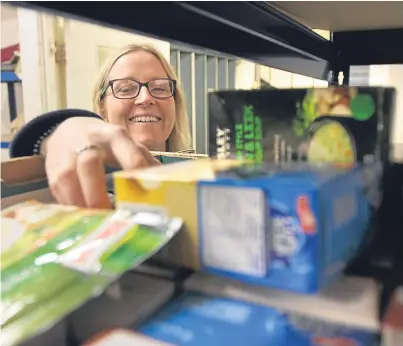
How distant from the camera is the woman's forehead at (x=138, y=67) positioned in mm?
1060

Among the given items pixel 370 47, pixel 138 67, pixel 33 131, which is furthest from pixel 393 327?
pixel 138 67

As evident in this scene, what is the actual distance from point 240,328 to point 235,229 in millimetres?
84

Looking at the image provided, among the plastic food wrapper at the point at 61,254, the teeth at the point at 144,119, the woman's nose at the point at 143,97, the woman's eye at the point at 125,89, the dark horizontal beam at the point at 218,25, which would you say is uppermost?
the dark horizontal beam at the point at 218,25

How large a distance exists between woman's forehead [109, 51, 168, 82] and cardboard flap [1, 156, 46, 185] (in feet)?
1.63

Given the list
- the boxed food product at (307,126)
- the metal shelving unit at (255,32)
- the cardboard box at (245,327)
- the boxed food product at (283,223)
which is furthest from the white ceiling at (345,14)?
the cardboard box at (245,327)

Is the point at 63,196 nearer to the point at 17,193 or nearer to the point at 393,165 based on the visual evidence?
the point at 17,193

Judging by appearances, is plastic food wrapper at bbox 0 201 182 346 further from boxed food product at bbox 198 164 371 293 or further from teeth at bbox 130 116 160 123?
teeth at bbox 130 116 160 123

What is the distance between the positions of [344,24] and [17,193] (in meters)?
0.60

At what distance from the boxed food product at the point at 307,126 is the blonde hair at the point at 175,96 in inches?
19.4

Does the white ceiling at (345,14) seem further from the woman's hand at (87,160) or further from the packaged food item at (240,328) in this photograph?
the packaged food item at (240,328)

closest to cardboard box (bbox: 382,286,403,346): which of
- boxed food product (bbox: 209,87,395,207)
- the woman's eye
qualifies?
boxed food product (bbox: 209,87,395,207)

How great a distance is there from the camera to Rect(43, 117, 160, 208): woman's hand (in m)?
0.53

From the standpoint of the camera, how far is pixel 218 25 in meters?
0.53

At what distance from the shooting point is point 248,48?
653mm
